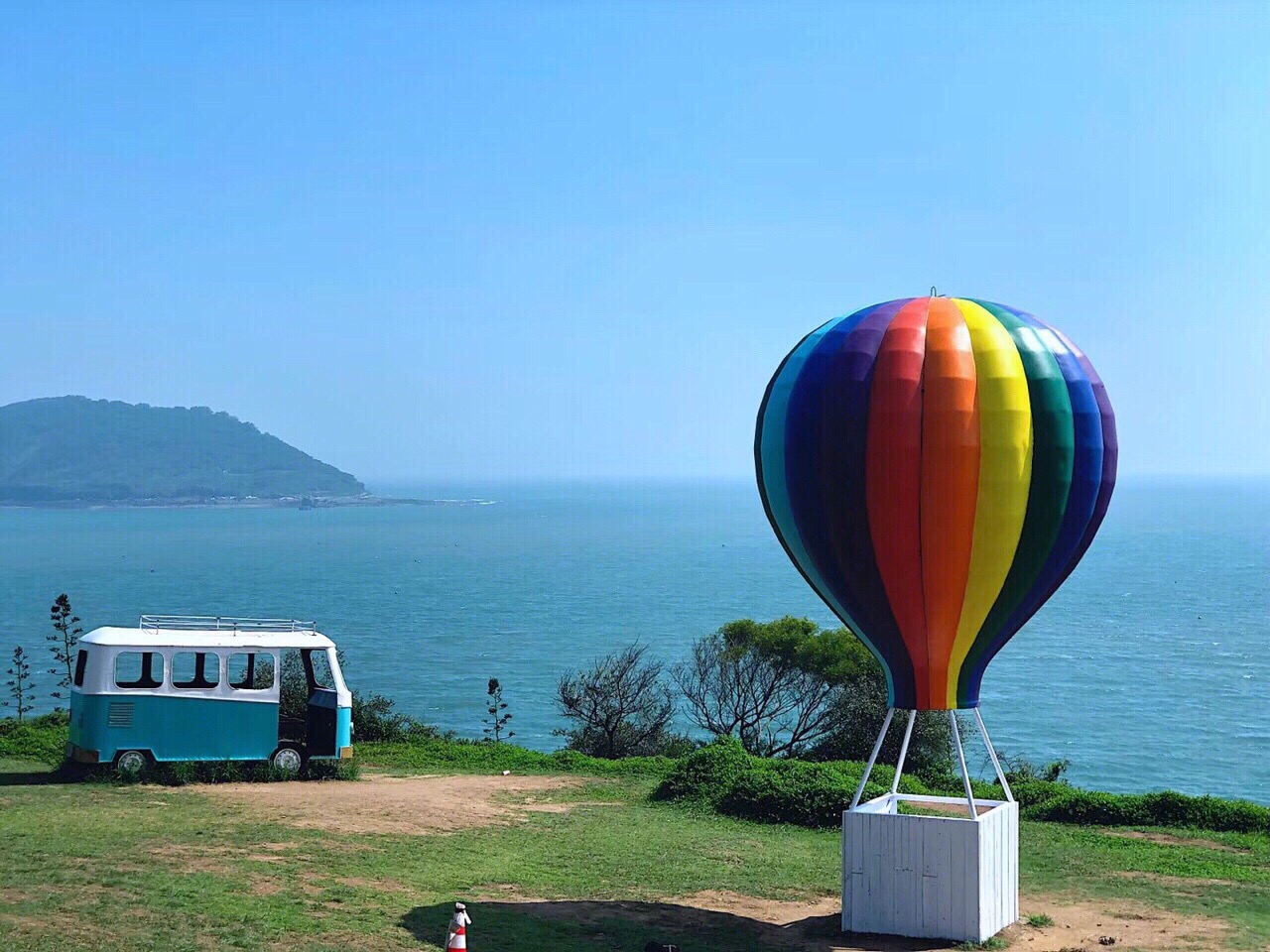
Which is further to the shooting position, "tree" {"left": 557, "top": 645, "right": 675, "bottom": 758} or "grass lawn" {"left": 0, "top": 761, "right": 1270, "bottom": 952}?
"tree" {"left": 557, "top": 645, "right": 675, "bottom": 758}

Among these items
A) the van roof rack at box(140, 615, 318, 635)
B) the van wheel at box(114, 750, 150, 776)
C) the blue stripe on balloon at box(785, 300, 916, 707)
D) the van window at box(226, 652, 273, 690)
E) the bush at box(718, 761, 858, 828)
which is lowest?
the bush at box(718, 761, 858, 828)

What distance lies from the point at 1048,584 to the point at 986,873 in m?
3.64

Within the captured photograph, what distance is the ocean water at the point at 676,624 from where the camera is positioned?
70.1 m

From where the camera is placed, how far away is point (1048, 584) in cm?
1791

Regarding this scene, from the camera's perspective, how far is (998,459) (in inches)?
661

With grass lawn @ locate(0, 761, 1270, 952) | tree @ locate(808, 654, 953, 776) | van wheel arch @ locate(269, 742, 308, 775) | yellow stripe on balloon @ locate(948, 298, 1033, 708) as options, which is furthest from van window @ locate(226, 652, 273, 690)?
tree @ locate(808, 654, 953, 776)

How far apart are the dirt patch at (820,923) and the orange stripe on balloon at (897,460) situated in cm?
425

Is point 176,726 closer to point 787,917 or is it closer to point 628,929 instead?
point 628,929

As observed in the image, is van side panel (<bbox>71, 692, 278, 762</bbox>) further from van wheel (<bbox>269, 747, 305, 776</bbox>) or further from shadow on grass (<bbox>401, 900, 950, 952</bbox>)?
shadow on grass (<bbox>401, 900, 950, 952</bbox>)

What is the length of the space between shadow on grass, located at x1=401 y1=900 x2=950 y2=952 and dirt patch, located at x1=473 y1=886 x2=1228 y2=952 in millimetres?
12

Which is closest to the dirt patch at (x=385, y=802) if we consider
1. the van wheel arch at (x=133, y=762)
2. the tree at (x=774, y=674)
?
the van wheel arch at (x=133, y=762)

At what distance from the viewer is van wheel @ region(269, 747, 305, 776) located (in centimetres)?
2552

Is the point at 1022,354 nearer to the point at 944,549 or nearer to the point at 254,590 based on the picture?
the point at 944,549

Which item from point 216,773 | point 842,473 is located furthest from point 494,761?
point 842,473
